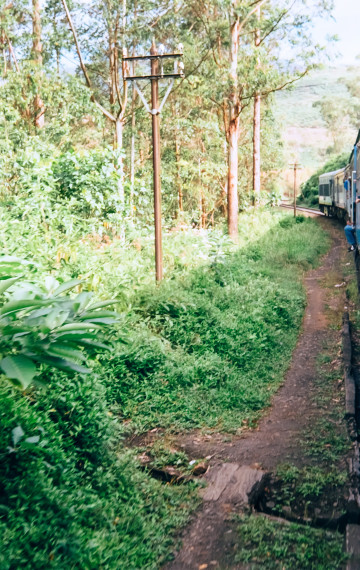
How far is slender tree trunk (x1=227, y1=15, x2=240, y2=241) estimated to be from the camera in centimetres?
1811

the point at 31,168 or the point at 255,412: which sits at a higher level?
the point at 31,168

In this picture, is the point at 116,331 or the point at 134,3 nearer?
the point at 116,331

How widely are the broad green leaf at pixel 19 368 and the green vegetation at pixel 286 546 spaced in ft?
9.18

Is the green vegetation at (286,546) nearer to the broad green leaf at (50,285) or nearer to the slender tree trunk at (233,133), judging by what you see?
the broad green leaf at (50,285)

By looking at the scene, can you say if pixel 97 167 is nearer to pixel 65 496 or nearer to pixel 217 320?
pixel 217 320

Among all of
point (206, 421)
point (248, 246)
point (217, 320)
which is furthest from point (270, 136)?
point (206, 421)

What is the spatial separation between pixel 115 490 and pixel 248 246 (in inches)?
538

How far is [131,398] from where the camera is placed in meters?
6.51

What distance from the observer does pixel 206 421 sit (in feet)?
21.0

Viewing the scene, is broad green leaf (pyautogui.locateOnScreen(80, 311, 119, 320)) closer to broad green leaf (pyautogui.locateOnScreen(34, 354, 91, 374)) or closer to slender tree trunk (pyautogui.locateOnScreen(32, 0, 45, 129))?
broad green leaf (pyautogui.locateOnScreen(34, 354, 91, 374))

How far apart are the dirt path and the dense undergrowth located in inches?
7.2

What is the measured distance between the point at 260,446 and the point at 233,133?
15214 millimetres

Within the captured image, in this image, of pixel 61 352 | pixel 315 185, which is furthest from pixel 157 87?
pixel 315 185

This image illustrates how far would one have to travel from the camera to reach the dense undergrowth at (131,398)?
3.79 m
